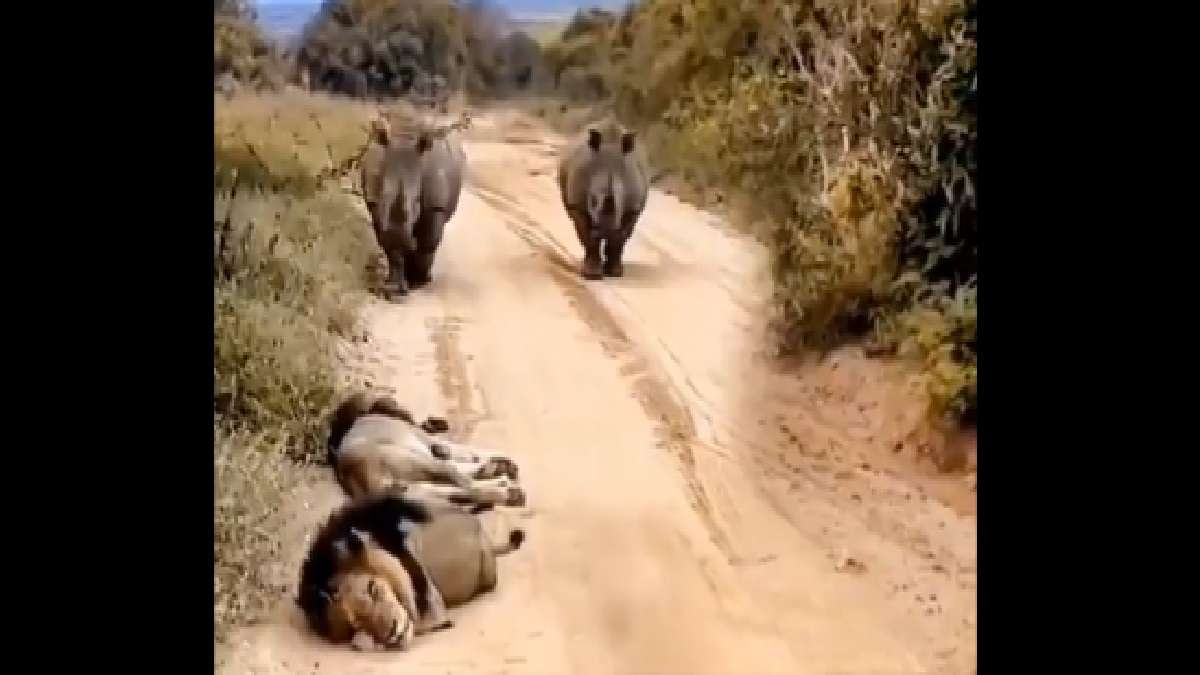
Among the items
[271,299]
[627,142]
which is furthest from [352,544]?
[627,142]

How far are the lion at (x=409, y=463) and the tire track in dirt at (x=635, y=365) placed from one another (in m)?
→ 0.16

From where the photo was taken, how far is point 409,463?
1.65 m

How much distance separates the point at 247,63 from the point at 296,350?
30cm

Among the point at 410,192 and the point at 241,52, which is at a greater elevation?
the point at 241,52

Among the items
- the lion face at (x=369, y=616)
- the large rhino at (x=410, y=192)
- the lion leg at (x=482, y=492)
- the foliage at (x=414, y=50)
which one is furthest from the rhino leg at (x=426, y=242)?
the lion face at (x=369, y=616)

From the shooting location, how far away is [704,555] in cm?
161

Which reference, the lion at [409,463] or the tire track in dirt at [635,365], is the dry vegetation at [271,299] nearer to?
the lion at [409,463]

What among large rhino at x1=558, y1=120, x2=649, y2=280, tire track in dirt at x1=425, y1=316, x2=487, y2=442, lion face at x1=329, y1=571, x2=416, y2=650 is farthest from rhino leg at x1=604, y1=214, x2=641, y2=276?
lion face at x1=329, y1=571, x2=416, y2=650

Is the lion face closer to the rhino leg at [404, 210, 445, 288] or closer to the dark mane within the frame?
the dark mane

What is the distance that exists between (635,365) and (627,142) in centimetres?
24

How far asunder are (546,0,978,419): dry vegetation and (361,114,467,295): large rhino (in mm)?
152

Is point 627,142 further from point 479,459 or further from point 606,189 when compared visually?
point 479,459

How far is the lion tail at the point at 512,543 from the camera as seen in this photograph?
5.31 ft
